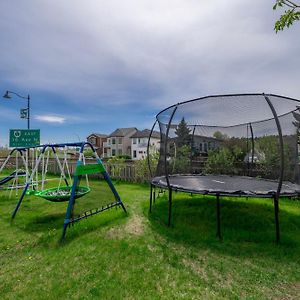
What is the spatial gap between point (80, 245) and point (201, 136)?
5.09 metres

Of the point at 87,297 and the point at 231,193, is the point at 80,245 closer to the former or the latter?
the point at 87,297

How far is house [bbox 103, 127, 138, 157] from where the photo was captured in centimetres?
3897

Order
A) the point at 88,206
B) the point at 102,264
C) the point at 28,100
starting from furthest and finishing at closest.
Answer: the point at 28,100 < the point at 88,206 < the point at 102,264

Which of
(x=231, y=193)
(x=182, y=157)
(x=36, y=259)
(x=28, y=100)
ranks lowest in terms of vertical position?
(x=36, y=259)

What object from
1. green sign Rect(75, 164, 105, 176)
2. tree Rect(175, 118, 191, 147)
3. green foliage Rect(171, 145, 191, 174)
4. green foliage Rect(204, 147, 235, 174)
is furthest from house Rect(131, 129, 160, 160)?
green sign Rect(75, 164, 105, 176)

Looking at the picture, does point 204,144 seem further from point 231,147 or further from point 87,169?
point 87,169

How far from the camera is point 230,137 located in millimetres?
7293

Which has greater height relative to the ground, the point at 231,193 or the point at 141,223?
the point at 231,193

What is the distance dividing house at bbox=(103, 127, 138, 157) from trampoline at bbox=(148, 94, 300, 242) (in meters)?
32.0

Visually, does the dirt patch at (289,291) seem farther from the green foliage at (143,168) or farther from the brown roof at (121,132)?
the brown roof at (121,132)

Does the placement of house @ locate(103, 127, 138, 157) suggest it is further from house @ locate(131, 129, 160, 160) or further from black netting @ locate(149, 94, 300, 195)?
black netting @ locate(149, 94, 300, 195)

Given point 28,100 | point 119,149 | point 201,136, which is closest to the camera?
point 201,136

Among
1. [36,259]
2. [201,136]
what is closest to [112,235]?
[36,259]

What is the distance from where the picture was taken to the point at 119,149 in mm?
39125
